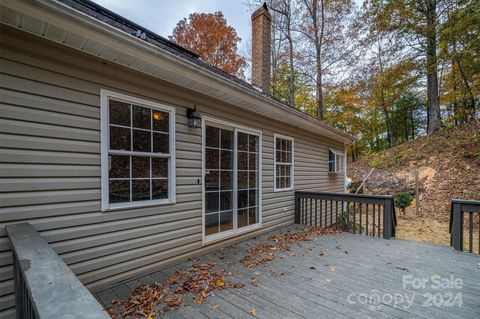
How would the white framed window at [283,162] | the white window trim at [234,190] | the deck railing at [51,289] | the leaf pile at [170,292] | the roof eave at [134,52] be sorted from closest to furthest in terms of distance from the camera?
the deck railing at [51,289] < the roof eave at [134,52] < the leaf pile at [170,292] < the white window trim at [234,190] < the white framed window at [283,162]

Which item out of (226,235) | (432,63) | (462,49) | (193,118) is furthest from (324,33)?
(226,235)

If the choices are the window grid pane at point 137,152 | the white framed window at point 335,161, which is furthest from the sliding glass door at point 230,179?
the white framed window at point 335,161

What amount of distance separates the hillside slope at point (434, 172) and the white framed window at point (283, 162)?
368 centimetres

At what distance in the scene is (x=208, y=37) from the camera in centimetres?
1230

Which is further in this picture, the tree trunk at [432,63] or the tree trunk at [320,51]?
the tree trunk at [320,51]

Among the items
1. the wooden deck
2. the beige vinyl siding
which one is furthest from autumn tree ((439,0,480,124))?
the beige vinyl siding

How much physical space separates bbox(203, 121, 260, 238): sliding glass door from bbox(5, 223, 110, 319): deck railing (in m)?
2.45

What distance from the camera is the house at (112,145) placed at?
2.06 meters

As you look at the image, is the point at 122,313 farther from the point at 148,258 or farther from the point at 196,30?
the point at 196,30

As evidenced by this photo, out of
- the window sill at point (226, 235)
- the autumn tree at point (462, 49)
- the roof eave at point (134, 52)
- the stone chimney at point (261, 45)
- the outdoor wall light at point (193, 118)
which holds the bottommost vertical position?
the window sill at point (226, 235)

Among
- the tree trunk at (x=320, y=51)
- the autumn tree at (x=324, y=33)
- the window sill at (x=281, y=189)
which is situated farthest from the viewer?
the tree trunk at (x=320, y=51)

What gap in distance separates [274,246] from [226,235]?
2.87 feet

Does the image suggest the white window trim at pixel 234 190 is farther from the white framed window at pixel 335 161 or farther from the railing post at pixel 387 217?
the white framed window at pixel 335 161

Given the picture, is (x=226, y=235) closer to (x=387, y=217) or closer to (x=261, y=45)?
(x=387, y=217)
